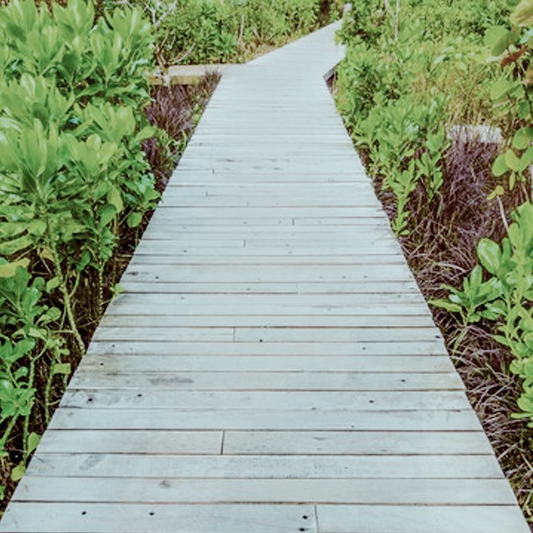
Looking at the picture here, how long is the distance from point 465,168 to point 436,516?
10.00ft

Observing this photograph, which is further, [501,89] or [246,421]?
[501,89]

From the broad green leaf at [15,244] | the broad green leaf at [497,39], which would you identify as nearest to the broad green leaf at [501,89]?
the broad green leaf at [497,39]

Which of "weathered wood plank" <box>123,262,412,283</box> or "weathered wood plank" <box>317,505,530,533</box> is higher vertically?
"weathered wood plank" <box>317,505,530,533</box>

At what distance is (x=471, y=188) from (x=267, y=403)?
2.54 metres

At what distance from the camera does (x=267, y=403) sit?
7.14 ft

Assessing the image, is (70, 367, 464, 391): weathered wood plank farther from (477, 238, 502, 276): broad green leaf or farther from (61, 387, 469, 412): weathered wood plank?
(477, 238, 502, 276): broad green leaf

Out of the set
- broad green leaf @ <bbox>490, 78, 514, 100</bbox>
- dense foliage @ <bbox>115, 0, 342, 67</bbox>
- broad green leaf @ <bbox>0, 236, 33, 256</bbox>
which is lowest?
dense foliage @ <bbox>115, 0, 342, 67</bbox>

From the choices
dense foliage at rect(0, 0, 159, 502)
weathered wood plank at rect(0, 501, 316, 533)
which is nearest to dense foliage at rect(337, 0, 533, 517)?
weathered wood plank at rect(0, 501, 316, 533)

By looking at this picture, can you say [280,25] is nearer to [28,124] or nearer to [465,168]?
[465,168]

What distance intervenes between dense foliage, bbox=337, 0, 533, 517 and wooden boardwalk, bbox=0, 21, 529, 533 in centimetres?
21

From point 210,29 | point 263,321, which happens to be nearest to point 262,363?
point 263,321

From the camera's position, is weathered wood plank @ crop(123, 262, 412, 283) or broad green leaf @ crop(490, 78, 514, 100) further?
weathered wood plank @ crop(123, 262, 412, 283)

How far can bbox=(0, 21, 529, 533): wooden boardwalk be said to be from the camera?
174 centimetres

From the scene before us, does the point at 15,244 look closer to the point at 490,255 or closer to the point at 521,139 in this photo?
the point at 490,255
